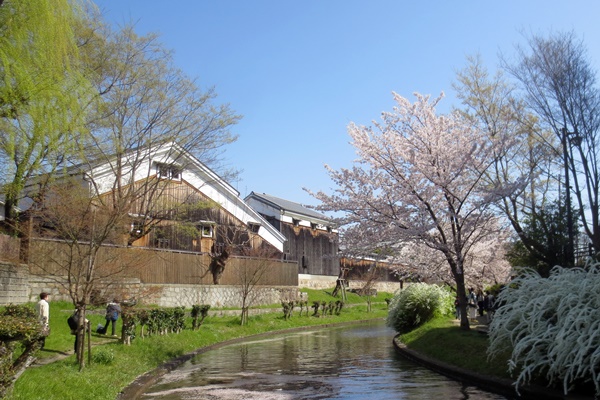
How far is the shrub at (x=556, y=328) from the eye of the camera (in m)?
7.89

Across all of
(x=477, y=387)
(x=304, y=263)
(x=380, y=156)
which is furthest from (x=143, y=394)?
(x=304, y=263)

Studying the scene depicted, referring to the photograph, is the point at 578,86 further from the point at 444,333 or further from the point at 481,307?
the point at 481,307

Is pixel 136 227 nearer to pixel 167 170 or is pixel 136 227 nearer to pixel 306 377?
pixel 167 170

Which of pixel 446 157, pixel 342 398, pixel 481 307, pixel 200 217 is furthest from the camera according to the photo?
pixel 200 217

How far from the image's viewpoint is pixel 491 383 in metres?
10.5

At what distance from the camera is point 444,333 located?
53.9 ft

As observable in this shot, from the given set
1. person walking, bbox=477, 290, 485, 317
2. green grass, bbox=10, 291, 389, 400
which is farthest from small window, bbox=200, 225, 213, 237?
person walking, bbox=477, 290, 485, 317

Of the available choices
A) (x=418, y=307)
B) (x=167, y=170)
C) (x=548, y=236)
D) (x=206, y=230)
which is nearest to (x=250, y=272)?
(x=206, y=230)

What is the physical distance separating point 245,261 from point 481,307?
42.8ft

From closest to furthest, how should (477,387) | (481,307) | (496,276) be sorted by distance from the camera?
(477,387), (496,276), (481,307)

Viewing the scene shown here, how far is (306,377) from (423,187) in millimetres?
7485

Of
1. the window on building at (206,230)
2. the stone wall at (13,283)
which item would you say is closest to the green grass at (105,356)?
the stone wall at (13,283)

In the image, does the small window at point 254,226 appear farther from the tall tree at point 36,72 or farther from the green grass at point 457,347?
the tall tree at point 36,72

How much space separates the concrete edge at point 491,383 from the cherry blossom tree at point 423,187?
300 centimetres
